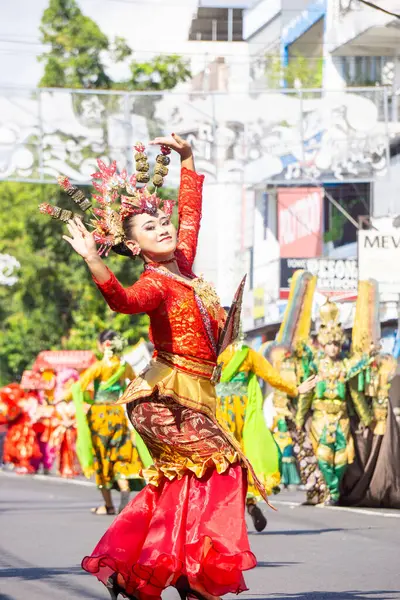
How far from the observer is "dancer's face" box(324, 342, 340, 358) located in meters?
15.7

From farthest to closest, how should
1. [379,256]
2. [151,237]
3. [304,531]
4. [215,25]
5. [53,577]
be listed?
[215,25] < [379,256] < [304,531] < [53,577] < [151,237]

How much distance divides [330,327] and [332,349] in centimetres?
23

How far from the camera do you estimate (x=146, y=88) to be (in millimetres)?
34906

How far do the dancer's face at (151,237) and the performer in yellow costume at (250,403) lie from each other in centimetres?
489

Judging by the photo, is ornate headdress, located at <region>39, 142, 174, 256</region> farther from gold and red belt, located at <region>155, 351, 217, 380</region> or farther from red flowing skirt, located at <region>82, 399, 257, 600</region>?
red flowing skirt, located at <region>82, 399, 257, 600</region>

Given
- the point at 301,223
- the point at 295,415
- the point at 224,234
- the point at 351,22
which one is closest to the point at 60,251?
the point at 224,234

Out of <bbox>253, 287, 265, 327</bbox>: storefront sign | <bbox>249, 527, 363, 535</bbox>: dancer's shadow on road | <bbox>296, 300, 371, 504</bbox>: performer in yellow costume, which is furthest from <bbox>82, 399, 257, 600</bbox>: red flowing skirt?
<bbox>253, 287, 265, 327</bbox>: storefront sign

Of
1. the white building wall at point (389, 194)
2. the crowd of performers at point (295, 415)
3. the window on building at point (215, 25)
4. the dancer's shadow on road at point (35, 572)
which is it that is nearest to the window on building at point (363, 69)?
the white building wall at point (389, 194)

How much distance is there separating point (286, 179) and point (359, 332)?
16.5ft

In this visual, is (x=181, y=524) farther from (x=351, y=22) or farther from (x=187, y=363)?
(x=351, y=22)

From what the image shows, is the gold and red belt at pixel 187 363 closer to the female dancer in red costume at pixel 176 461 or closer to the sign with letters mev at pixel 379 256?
the female dancer in red costume at pixel 176 461

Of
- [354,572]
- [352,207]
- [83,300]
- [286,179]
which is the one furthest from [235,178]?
[83,300]

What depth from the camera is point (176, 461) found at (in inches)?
278

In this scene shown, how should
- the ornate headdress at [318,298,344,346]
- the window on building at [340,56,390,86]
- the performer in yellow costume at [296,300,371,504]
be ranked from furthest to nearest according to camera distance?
the window on building at [340,56,390,86], the ornate headdress at [318,298,344,346], the performer in yellow costume at [296,300,371,504]
